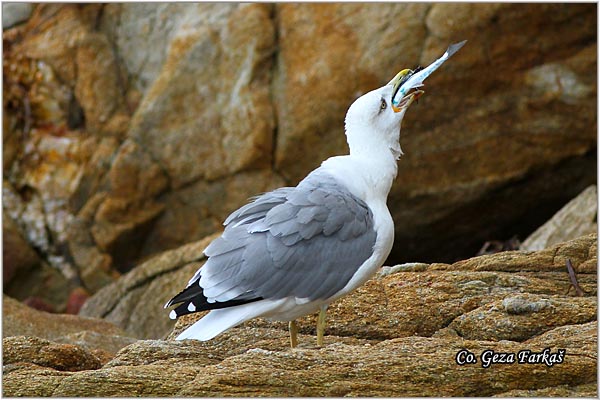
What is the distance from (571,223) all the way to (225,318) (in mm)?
4136

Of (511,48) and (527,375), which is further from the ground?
(511,48)

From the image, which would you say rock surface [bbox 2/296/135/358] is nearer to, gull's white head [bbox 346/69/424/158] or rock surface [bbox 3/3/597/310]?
gull's white head [bbox 346/69/424/158]

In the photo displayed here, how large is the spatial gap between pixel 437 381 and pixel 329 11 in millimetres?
6204

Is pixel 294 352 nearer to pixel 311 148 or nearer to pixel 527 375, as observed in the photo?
pixel 527 375

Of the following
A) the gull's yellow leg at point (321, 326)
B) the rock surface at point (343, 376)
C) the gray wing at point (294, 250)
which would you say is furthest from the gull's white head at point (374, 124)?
the rock surface at point (343, 376)

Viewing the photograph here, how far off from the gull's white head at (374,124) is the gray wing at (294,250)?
56cm

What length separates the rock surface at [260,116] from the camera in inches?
397

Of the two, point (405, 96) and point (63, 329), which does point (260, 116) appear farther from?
point (405, 96)

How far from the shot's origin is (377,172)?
6.09 m

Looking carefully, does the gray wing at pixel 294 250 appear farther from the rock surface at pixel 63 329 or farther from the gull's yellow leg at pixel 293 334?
the rock surface at pixel 63 329

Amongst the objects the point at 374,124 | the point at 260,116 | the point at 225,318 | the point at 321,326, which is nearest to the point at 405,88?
the point at 374,124

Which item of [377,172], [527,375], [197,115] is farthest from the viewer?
[197,115]

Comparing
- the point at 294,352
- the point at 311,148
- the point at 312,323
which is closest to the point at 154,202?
the point at 311,148

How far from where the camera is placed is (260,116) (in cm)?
1046
